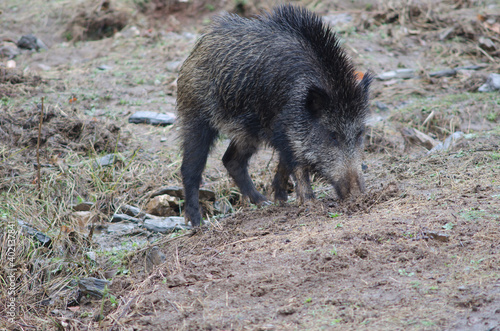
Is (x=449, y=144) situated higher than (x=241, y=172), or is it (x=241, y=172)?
(x=449, y=144)

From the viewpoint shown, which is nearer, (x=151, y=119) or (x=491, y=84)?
(x=151, y=119)

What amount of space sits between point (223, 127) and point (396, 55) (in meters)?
5.22

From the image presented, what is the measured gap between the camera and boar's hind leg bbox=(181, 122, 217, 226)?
522cm

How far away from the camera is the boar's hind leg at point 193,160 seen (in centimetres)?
522

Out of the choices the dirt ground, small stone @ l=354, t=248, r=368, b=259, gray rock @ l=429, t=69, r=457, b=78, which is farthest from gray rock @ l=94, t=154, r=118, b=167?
gray rock @ l=429, t=69, r=457, b=78

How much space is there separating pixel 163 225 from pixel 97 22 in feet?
23.2

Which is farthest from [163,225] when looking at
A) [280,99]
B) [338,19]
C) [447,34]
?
[338,19]

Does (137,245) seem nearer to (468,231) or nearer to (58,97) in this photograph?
(468,231)

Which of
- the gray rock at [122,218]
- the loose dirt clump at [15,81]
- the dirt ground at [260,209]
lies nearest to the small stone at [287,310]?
the dirt ground at [260,209]

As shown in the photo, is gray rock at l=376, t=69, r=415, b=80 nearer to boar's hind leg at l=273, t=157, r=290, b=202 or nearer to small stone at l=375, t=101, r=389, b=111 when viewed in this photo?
small stone at l=375, t=101, r=389, b=111

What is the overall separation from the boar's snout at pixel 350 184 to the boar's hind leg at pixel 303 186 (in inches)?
11.6

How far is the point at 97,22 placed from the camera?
35.8 feet

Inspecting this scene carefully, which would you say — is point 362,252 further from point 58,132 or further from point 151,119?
point 151,119

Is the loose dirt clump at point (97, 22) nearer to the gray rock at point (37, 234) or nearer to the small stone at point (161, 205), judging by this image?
the small stone at point (161, 205)
